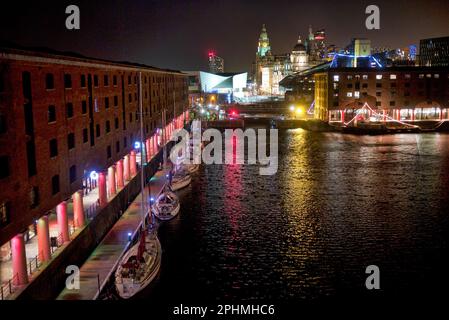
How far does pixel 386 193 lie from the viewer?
31922 mm

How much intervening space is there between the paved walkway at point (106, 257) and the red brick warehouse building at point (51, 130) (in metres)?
2.34

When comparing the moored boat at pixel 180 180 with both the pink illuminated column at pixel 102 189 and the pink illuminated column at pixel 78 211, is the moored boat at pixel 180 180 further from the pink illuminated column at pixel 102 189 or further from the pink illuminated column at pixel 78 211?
the pink illuminated column at pixel 78 211

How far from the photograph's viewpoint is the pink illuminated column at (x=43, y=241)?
50.1 ft

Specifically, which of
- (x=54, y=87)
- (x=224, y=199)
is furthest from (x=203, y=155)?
(x=54, y=87)

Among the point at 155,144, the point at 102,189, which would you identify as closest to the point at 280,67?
the point at 155,144

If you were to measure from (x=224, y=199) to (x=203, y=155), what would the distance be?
17744 millimetres

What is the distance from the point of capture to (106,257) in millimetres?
18531

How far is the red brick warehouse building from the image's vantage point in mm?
Answer: 13930

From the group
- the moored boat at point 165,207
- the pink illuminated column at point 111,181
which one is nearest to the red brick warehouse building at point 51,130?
the pink illuminated column at point 111,181

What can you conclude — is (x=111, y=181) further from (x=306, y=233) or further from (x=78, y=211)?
(x=306, y=233)

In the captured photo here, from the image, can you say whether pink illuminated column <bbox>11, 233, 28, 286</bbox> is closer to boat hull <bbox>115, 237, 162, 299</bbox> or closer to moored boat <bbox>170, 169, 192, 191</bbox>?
boat hull <bbox>115, 237, 162, 299</bbox>
